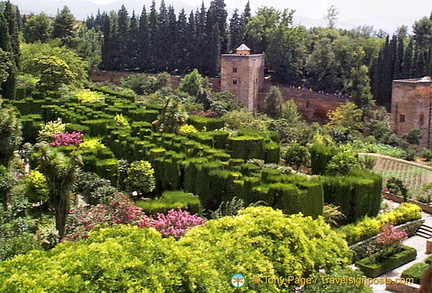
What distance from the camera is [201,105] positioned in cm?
4150

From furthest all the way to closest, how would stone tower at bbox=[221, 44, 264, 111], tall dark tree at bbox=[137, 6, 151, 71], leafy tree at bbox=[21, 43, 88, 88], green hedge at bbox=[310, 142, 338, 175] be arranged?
1. tall dark tree at bbox=[137, 6, 151, 71]
2. stone tower at bbox=[221, 44, 264, 111]
3. leafy tree at bbox=[21, 43, 88, 88]
4. green hedge at bbox=[310, 142, 338, 175]

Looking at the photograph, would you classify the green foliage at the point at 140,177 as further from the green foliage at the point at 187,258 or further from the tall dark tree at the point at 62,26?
the tall dark tree at the point at 62,26

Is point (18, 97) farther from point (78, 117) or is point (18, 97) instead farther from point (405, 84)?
point (405, 84)

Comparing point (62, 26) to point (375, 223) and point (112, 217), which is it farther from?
point (375, 223)

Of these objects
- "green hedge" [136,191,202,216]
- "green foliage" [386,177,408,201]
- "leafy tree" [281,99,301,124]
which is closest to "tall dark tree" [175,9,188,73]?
"leafy tree" [281,99,301,124]

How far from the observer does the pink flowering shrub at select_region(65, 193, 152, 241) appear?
52.2ft

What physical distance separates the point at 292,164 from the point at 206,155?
571 centimetres

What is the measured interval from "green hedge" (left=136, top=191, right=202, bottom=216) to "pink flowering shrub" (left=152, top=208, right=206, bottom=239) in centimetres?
45

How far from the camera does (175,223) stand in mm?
16453

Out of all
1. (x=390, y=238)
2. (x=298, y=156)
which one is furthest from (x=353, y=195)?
(x=298, y=156)

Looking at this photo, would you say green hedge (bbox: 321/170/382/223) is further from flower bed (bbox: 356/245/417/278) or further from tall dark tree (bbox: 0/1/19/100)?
tall dark tree (bbox: 0/1/19/100)

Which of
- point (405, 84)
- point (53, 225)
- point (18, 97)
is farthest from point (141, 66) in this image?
point (53, 225)

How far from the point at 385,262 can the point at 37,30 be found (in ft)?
141

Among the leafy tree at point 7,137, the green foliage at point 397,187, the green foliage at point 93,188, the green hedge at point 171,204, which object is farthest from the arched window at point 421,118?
the leafy tree at point 7,137
